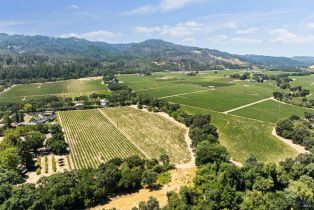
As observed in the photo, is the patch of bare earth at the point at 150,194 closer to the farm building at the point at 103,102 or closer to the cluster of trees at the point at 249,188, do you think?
the cluster of trees at the point at 249,188

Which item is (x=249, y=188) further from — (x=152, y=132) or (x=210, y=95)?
(x=210, y=95)

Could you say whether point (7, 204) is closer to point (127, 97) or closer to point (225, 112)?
point (225, 112)

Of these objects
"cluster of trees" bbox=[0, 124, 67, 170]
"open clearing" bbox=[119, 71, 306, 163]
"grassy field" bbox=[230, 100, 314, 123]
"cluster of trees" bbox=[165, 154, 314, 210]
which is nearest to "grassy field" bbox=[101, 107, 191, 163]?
"open clearing" bbox=[119, 71, 306, 163]

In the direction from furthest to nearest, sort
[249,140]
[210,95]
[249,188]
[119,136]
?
[210,95]
[119,136]
[249,140]
[249,188]

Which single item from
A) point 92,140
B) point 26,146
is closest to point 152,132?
point 92,140

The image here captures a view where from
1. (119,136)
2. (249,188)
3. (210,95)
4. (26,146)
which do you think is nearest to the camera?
(249,188)

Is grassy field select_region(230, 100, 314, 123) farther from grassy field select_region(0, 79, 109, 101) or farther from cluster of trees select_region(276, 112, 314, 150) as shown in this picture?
grassy field select_region(0, 79, 109, 101)

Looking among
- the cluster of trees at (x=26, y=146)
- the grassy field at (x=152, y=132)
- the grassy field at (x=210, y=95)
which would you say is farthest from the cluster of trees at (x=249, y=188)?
the grassy field at (x=210, y=95)
